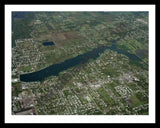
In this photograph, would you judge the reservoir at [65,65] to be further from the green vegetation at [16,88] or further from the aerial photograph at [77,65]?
the green vegetation at [16,88]

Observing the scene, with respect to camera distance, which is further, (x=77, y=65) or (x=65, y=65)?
(x=77, y=65)

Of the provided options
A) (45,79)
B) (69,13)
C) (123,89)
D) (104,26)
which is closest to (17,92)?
(45,79)

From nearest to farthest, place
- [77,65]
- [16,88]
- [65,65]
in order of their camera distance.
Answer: [16,88]
[65,65]
[77,65]

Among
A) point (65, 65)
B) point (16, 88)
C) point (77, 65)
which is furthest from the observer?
point (77, 65)

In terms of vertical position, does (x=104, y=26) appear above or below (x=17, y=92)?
above

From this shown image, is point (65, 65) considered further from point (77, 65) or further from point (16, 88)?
point (16, 88)

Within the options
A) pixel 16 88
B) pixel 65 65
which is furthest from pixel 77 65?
pixel 16 88

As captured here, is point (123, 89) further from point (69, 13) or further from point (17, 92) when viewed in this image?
point (69, 13)
